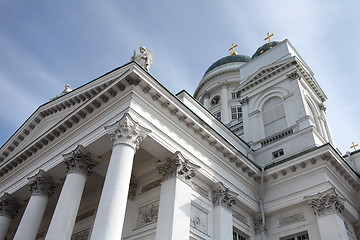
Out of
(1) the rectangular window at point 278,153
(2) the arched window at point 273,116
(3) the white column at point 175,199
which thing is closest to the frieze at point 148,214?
(3) the white column at point 175,199

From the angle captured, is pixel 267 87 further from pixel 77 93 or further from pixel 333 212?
pixel 77 93

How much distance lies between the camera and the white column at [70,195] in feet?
35.2

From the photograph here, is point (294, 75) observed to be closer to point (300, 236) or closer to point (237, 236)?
point (300, 236)

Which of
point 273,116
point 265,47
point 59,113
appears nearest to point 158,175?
point 59,113

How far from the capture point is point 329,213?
43.2 feet

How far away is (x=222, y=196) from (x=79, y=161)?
560 centimetres

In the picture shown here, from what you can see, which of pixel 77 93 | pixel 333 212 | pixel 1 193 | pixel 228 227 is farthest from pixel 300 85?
pixel 1 193

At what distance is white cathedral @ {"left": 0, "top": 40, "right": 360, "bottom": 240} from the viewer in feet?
36.8

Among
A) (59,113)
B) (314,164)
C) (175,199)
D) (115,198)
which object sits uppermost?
(59,113)

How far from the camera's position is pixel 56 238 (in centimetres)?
1052

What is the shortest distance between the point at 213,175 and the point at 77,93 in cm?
672

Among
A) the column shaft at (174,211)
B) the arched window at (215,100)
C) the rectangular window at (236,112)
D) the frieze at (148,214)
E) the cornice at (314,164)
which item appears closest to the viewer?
the column shaft at (174,211)

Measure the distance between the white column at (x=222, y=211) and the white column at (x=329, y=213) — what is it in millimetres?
3197

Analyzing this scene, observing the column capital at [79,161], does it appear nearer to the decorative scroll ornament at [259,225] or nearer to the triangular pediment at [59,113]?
the triangular pediment at [59,113]
